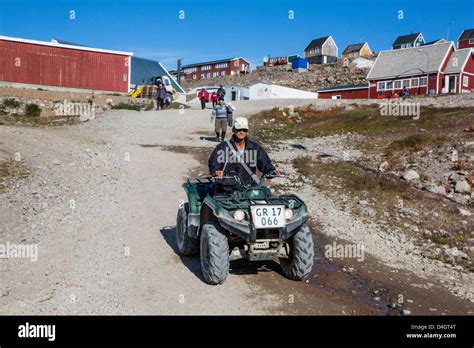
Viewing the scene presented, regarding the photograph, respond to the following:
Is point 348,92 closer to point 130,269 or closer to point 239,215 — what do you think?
point 130,269

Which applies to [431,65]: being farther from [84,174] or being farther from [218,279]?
[218,279]

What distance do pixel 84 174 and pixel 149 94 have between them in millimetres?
32248

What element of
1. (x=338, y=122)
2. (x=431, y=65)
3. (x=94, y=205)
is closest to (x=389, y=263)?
(x=94, y=205)

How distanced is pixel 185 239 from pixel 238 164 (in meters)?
1.50

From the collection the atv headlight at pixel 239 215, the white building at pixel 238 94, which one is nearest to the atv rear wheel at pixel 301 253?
the atv headlight at pixel 239 215

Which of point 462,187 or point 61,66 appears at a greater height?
point 61,66

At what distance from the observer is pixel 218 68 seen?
105m

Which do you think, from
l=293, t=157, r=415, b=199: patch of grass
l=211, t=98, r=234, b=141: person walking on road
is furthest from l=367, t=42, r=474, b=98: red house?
l=293, t=157, r=415, b=199: patch of grass

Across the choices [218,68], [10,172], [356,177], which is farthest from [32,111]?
[218,68]

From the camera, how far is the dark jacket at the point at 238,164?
721cm

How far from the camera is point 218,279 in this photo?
6359mm

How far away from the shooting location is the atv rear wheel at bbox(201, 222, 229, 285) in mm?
6273

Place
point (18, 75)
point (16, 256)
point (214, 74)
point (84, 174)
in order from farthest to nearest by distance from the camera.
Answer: point (214, 74)
point (18, 75)
point (84, 174)
point (16, 256)

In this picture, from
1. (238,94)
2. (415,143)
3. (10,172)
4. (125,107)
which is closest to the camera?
(10,172)
